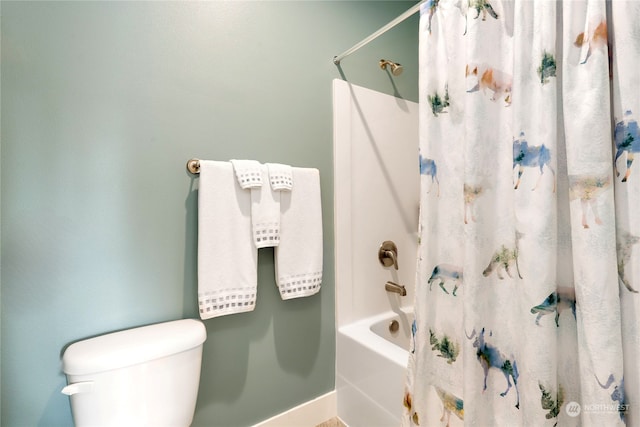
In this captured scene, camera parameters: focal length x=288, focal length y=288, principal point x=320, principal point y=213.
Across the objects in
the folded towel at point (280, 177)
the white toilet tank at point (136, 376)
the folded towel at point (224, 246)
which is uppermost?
the folded towel at point (280, 177)

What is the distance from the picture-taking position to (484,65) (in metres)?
0.82

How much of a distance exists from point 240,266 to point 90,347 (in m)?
0.52

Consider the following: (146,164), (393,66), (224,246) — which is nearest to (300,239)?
(224,246)

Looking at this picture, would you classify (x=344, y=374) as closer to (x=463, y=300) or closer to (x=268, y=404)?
(x=268, y=404)

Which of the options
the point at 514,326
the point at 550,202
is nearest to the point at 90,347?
the point at 514,326

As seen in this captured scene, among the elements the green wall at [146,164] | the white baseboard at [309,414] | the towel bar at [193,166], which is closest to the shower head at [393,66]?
the green wall at [146,164]

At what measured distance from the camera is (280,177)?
4.10 ft

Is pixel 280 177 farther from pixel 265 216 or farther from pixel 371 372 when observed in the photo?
pixel 371 372

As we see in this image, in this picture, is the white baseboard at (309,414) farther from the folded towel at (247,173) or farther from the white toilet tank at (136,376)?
the folded towel at (247,173)

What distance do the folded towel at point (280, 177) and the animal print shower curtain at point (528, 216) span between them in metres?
0.57

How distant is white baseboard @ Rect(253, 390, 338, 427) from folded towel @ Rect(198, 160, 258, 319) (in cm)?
62

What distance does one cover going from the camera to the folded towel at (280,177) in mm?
1241

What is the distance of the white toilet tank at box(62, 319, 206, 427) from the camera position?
2.81ft

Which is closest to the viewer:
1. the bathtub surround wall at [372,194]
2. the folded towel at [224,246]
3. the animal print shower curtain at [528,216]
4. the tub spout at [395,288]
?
the animal print shower curtain at [528,216]
